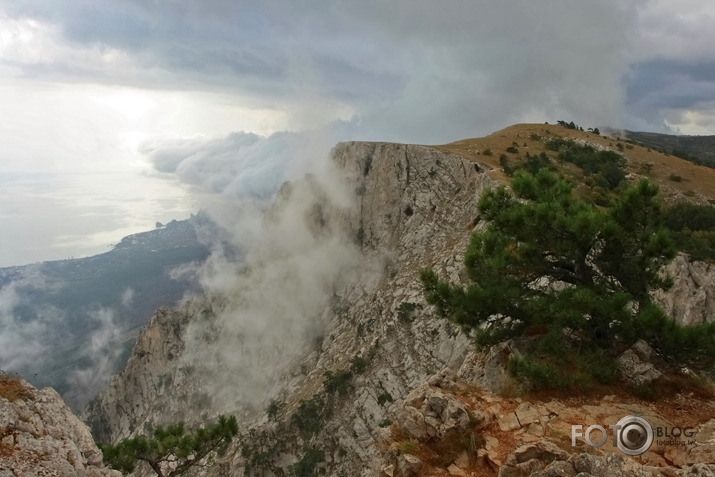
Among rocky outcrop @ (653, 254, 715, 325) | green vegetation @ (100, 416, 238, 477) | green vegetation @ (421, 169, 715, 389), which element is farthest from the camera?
rocky outcrop @ (653, 254, 715, 325)

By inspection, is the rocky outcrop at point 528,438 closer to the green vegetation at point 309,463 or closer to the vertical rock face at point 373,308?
the vertical rock face at point 373,308

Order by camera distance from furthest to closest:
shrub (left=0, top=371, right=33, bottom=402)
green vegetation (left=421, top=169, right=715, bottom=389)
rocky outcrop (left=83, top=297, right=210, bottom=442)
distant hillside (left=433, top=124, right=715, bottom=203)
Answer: rocky outcrop (left=83, top=297, right=210, bottom=442), distant hillside (left=433, top=124, right=715, bottom=203), shrub (left=0, top=371, right=33, bottom=402), green vegetation (left=421, top=169, right=715, bottom=389)

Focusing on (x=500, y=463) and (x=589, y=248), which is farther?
(x=589, y=248)

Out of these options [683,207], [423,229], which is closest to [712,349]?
[683,207]

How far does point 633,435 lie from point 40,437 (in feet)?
46.2

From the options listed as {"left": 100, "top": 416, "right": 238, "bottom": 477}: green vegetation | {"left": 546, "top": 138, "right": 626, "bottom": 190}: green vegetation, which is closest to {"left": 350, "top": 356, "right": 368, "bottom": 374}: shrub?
{"left": 100, "top": 416, "right": 238, "bottom": 477}: green vegetation

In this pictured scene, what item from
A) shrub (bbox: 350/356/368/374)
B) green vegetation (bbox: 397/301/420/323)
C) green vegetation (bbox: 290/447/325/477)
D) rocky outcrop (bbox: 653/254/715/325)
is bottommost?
green vegetation (bbox: 290/447/325/477)

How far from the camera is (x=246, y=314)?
71.9 metres

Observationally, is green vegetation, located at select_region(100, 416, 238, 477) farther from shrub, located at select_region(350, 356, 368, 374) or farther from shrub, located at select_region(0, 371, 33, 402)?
shrub, located at select_region(350, 356, 368, 374)

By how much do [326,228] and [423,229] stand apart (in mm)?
18978

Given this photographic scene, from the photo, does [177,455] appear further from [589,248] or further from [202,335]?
[202,335]

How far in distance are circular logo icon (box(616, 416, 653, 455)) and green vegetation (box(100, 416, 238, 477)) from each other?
1471 centimetres

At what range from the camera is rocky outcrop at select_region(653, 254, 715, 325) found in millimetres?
30109

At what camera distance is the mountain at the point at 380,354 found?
10.4 metres
